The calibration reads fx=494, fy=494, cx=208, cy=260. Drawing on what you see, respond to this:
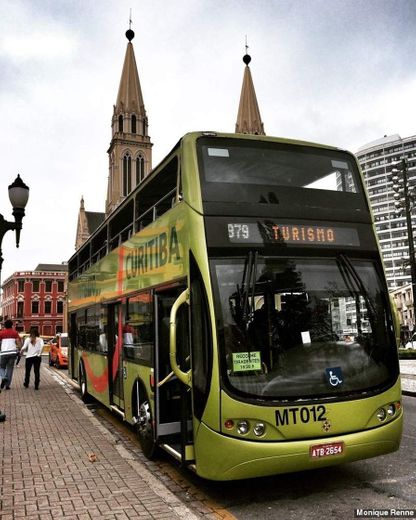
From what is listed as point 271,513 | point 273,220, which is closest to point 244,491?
point 271,513

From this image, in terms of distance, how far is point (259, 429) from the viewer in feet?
15.8

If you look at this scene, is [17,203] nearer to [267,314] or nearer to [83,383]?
[83,383]

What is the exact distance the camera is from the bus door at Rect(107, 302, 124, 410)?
8672 mm

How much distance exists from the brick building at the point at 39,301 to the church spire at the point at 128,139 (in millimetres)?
18511

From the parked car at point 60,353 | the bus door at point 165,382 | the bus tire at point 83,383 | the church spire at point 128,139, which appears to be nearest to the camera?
the bus door at point 165,382

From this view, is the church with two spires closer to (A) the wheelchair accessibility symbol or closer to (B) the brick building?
(B) the brick building

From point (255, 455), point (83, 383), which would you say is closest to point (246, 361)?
point (255, 455)

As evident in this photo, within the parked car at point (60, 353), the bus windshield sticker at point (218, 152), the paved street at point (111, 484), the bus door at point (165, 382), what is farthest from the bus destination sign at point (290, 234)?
the parked car at point (60, 353)

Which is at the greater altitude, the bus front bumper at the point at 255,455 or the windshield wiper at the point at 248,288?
the windshield wiper at the point at 248,288

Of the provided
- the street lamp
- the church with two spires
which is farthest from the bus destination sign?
the church with two spires

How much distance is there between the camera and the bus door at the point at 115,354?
8.67 m

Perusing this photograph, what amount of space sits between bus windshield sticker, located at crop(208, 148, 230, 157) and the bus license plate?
10.9 feet

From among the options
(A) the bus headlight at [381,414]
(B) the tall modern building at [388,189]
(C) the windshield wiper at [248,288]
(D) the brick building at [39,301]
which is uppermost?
(B) the tall modern building at [388,189]

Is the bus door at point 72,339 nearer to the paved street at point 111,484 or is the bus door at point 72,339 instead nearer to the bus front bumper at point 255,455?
the paved street at point 111,484
